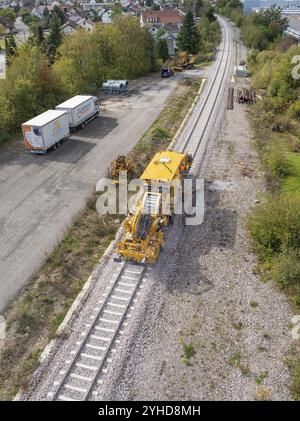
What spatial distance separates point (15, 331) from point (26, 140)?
17.9m

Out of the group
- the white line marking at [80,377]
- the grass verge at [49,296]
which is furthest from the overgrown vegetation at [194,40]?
the white line marking at [80,377]

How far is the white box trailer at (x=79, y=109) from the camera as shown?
105ft

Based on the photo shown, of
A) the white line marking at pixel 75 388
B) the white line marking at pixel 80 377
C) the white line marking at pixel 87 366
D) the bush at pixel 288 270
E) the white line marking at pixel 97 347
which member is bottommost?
the white line marking at pixel 75 388

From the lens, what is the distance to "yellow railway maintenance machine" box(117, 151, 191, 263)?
16.4m

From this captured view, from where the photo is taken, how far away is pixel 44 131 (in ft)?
90.7

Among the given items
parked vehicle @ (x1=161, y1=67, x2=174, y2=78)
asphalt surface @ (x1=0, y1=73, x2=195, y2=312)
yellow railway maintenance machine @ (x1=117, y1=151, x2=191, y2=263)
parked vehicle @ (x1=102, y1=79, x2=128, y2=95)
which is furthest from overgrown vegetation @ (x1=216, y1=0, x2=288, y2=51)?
yellow railway maintenance machine @ (x1=117, y1=151, x2=191, y2=263)

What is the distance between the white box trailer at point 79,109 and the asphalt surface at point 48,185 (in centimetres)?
78

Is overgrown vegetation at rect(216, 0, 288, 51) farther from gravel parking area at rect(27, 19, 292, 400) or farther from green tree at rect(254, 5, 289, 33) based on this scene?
gravel parking area at rect(27, 19, 292, 400)

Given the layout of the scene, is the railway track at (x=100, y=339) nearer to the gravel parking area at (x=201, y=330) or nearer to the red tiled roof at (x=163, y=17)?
the gravel parking area at (x=201, y=330)

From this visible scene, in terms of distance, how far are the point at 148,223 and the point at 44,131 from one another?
48.2 feet

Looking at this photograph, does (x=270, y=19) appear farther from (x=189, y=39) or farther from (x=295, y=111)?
(x=295, y=111)

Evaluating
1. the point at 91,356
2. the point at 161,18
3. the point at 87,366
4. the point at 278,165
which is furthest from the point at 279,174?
the point at 161,18

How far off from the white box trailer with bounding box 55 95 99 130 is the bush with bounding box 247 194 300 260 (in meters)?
20.4

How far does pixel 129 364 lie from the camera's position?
12.3 meters
